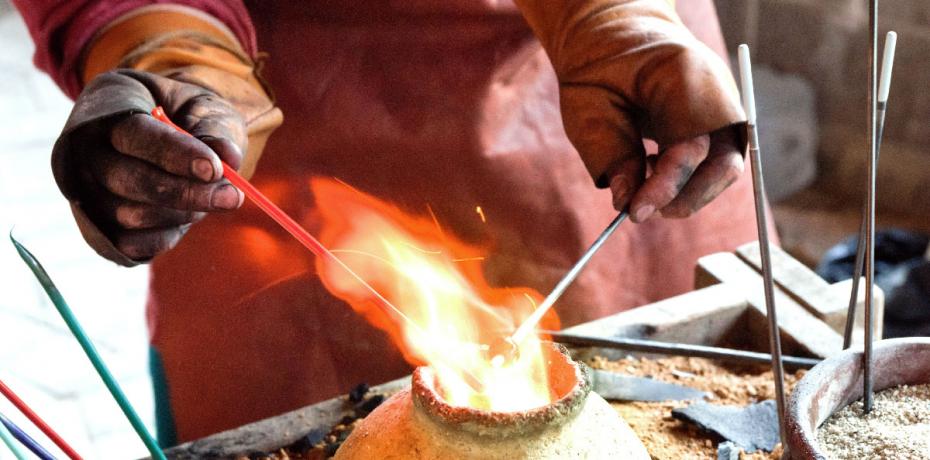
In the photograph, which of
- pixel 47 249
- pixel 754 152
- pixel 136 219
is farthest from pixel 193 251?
pixel 47 249

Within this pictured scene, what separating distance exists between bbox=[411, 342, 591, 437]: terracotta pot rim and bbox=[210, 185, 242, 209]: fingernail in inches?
14.5

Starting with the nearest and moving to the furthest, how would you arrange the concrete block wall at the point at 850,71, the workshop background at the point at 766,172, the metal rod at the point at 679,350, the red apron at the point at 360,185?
the metal rod at the point at 679,350 < the red apron at the point at 360,185 < the workshop background at the point at 766,172 < the concrete block wall at the point at 850,71

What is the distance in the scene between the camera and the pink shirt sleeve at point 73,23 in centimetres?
154

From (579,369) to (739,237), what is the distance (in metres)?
1.41

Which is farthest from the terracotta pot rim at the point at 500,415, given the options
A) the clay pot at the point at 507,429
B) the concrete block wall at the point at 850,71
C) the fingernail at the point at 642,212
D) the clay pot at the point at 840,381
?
the concrete block wall at the point at 850,71

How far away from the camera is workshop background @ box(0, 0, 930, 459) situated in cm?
382

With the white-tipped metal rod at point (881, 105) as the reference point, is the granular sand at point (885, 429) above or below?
below

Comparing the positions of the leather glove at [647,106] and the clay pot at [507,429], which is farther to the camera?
the leather glove at [647,106]

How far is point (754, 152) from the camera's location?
103cm

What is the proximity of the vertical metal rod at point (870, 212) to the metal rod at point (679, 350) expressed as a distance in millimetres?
321

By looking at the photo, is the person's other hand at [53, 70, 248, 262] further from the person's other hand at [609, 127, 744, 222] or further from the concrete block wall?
the concrete block wall

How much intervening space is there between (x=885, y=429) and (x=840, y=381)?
77 millimetres

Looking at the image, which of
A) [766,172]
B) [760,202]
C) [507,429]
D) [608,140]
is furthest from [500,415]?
[766,172]

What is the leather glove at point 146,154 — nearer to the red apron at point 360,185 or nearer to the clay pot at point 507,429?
the clay pot at point 507,429
